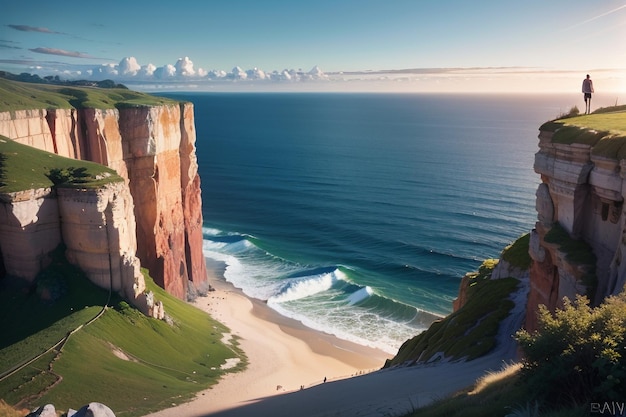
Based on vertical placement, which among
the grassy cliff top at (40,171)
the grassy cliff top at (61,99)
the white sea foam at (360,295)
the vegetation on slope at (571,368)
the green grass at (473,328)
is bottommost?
the white sea foam at (360,295)

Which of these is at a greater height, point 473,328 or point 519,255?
point 519,255

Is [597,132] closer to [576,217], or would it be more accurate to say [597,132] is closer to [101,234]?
[576,217]

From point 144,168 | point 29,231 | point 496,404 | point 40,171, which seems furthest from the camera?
point 144,168

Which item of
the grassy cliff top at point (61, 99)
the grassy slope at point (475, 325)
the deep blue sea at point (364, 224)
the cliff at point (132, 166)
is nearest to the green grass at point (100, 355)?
the cliff at point (132, 166)

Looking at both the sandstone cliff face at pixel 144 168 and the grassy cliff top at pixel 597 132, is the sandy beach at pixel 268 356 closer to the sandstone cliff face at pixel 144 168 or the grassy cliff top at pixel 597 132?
the sandstone cliff face at pixel 144 168

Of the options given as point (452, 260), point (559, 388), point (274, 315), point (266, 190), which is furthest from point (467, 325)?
point (266, 190)

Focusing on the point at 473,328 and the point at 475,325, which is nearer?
the point at 473,328

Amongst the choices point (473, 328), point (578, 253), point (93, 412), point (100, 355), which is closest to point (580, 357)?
point (578, 253)

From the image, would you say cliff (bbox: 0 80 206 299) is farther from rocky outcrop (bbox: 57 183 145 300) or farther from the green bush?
the green bush
